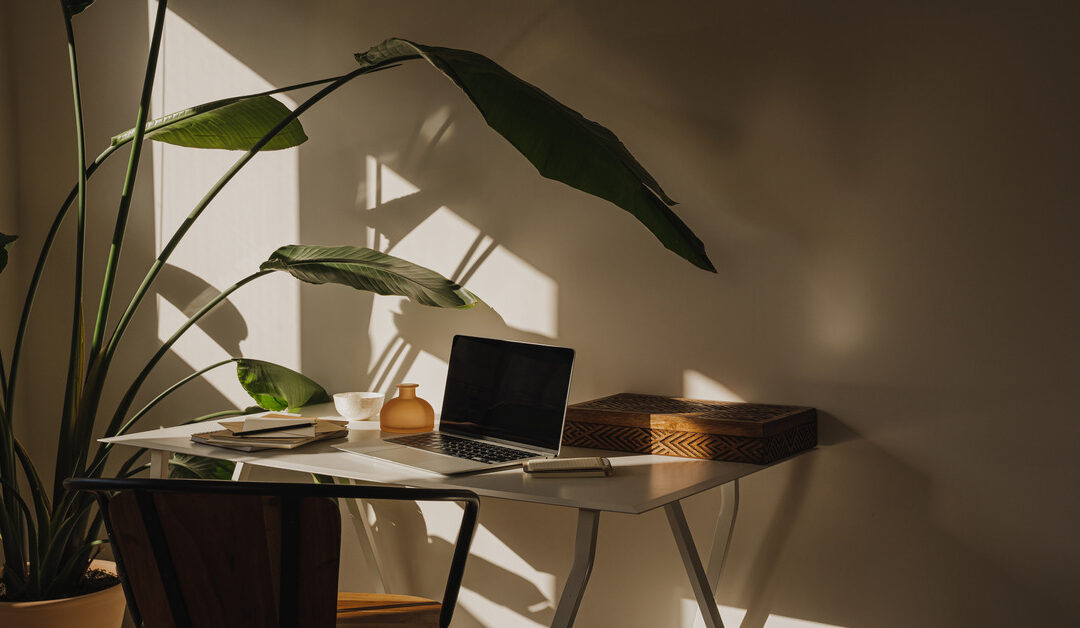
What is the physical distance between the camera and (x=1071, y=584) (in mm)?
1654

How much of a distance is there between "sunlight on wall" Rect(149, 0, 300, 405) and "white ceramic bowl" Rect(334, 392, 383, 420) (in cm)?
56

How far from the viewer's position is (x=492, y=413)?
77.7 inches

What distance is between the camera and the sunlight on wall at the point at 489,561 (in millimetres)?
2275

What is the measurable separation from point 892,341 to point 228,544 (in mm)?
1303

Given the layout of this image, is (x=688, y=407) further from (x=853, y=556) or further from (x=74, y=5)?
(x=74, y=5)

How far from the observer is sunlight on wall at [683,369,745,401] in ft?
6.54

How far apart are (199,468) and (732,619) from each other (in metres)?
1.38

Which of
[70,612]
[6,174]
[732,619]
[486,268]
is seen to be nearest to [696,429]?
[732,619]

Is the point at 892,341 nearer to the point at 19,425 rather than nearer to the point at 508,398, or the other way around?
the point at 508,398

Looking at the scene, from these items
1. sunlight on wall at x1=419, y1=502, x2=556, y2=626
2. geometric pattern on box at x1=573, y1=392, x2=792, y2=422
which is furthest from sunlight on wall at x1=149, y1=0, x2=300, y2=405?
geometric pattern on box at x1=573, y1=392, x2=792, y2=422

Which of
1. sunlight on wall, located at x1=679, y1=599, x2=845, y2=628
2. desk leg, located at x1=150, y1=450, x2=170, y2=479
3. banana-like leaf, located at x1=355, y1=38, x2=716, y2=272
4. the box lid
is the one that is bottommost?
sunlight on wall, located at x1=679, y1=599, x2=845, y2=628

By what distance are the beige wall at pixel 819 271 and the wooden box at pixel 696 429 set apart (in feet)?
0.36

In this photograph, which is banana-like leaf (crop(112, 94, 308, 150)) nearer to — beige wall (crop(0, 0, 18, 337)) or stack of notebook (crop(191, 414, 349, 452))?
stack of notebook (crop(191, 414, 349, 452))

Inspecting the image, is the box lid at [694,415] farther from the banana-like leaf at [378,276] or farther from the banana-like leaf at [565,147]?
the banana-like leaf at [378,276]
